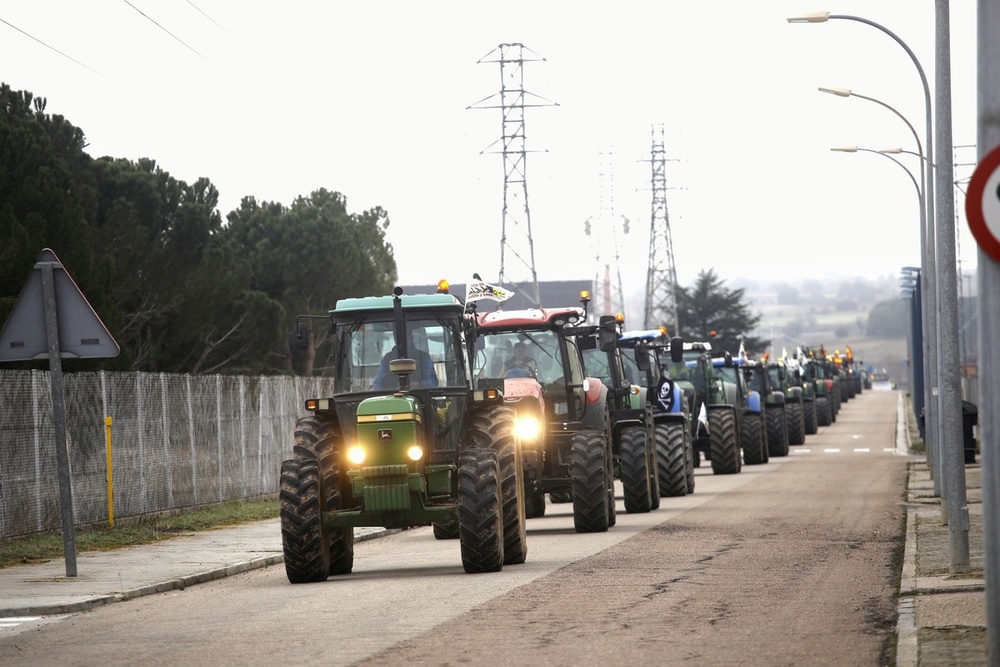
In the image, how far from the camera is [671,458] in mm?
27812

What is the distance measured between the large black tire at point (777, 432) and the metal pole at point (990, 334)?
37.3m

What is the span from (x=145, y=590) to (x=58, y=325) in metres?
2.65

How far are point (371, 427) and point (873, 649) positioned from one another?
6.14 meters

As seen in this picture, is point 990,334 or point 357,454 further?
point 357,454

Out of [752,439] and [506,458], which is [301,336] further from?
[752,439]

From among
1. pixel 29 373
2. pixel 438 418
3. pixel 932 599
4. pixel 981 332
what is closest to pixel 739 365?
pixel 29 373

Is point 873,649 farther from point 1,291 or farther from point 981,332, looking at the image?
point 1,291

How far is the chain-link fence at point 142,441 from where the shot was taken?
20469 millimetres

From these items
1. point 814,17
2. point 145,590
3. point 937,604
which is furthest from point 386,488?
point 814,17

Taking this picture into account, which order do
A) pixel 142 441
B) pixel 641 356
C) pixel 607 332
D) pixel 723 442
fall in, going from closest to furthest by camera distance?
pixel 607 332 → pixel 142 441 → pixel 641 356 → pixel 723 442

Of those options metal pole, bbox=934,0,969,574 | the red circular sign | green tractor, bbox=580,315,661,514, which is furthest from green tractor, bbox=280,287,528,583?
the red circular sign

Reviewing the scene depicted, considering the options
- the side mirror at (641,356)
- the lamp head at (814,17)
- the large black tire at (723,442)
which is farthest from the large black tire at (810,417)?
the lamp head at (814,17)

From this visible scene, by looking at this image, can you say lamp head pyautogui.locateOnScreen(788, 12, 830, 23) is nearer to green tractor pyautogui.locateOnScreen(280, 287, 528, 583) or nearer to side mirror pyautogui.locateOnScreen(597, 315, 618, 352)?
side mirror pyautogui.locateOnScreen(597, 315, 618, 352)

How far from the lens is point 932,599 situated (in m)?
13.0
